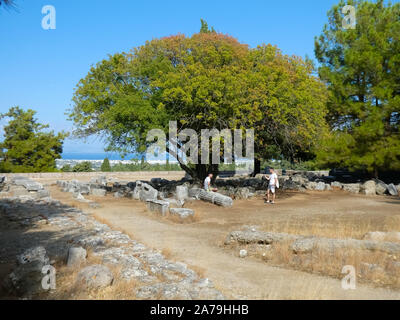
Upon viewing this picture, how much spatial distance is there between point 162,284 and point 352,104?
23.2 metres

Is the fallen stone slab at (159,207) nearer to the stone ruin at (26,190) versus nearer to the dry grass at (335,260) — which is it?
Answer: the dry grass at (335,260)

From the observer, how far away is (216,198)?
17.1 metres

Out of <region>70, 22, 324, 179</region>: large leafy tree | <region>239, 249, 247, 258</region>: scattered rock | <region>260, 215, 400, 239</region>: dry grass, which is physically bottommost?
<region>239, 249, 247, 258</region>: scattered rock

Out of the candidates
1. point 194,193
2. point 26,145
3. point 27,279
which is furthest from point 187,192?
point 26,145

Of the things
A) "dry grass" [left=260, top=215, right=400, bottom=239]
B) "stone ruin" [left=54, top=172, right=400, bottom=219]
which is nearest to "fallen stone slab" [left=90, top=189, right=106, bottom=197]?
"stone ruin" [left=54, top=172, right=400, bottom=219]

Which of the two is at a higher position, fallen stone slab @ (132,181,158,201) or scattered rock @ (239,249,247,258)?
fallen stone slab @ (132,181,158,201)

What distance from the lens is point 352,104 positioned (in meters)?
24.7

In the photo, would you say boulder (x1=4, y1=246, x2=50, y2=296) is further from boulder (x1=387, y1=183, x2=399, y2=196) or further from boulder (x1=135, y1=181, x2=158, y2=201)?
boulder (x1=387, y1=183, x2=399, y2=196)

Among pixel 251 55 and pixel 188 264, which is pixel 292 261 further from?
pixel 251 55

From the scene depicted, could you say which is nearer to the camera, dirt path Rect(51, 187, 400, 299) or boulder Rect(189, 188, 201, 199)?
dirt path Rect(51, 187, 400, 299)

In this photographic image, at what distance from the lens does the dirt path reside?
19.7ft

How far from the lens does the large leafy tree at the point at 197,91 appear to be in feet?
58.1

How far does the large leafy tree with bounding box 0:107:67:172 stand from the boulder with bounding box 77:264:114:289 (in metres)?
33.8

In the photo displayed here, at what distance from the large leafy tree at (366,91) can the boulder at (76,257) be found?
21.2 m
